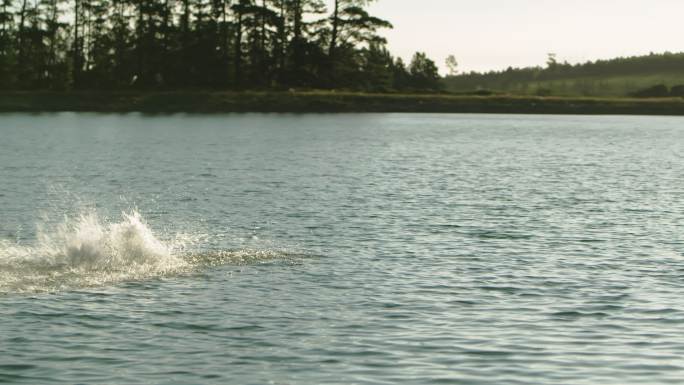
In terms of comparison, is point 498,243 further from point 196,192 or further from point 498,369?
point 196,192

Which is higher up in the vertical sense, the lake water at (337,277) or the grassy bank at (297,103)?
the grassy bank at (297,103)

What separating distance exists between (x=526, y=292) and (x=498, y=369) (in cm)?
706

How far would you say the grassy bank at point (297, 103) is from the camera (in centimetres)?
14512

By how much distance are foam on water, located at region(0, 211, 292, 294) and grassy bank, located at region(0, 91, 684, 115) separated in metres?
118

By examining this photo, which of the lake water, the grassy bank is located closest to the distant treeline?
the grassy bank

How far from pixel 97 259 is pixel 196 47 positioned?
131 meters

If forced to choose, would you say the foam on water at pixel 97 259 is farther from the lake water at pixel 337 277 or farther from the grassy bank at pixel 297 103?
the grassy bank at pixel 297 103

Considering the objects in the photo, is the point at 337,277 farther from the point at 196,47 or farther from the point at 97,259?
the point at 196,47

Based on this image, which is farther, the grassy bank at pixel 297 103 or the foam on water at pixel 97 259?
the grassy bank at pixel 297 103

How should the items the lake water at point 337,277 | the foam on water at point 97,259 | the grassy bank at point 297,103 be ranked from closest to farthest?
1. the lake water at point 337,277
2. the foam on water at point 97,259
3. the grassy bank at point 297,103

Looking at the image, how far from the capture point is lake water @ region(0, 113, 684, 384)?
62.6 feet

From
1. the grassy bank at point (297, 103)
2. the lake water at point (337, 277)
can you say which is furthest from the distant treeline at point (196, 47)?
the lake water at point (337, 277)

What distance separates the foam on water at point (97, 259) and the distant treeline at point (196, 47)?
5015 inches

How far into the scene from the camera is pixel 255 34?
16412cm
